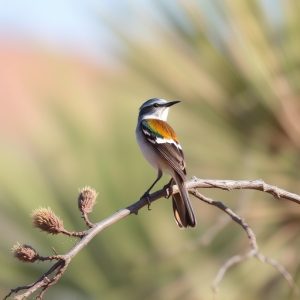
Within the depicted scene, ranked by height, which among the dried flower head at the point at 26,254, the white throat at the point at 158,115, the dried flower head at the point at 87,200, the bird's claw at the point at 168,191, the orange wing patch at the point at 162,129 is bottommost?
the bird's claw at the point at 168,191

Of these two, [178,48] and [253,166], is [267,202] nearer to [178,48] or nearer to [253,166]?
[253,166]

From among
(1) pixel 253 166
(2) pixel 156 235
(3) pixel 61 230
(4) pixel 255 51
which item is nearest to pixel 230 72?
(4) pixel 255 51

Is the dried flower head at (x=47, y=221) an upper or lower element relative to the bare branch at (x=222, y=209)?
upper

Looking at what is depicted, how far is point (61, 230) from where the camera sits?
226 centimetres

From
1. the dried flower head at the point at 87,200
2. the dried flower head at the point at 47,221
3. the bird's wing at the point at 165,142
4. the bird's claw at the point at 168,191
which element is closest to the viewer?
the dried flower head at the point at 47,221

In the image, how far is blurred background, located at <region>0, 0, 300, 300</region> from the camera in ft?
14.2

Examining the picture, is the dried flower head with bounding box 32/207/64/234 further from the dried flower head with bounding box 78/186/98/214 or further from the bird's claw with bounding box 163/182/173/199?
the bird's claw with bounding box 163/182/173/199

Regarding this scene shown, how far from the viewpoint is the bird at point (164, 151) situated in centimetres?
311

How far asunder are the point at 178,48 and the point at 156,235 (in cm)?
109

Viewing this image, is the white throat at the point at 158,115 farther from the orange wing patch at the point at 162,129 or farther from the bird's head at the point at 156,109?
the orange wing patch at the point at 162,129

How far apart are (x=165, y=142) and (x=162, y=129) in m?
0.20

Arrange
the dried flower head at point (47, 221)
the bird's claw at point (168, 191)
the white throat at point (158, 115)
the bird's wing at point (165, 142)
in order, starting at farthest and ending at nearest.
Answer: the white throat at point (158, 115) < the bird's wing at point (165, 142) < the bird's claw at point (168, 191) < the dried flower head at point (47, 221)

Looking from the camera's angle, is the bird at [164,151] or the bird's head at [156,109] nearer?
the bird at [164,151]

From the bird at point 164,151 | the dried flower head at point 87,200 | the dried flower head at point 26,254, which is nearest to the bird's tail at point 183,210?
the bird at point 164,151
